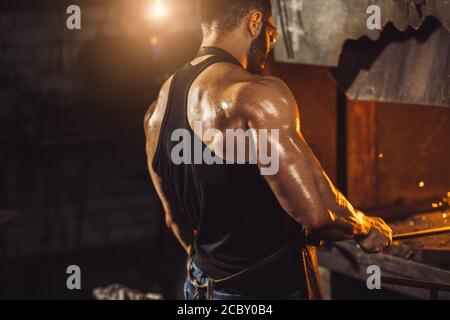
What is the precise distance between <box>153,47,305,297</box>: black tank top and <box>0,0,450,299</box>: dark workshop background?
5.33 meters

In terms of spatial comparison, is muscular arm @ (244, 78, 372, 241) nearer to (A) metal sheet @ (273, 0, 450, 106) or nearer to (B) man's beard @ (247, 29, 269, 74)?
(B) man's beard @ (247, 29, 269, 74)

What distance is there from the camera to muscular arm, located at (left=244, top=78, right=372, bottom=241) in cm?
327

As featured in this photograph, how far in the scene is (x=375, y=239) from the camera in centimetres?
363

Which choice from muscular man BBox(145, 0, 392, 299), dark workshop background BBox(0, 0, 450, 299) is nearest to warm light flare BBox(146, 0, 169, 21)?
dark workshop background BBox(0, 0, 450, 299)

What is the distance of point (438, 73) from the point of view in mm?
3789

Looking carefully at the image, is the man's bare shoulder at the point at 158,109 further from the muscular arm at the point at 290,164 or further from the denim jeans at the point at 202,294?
the denim jeans at the point at 202,294

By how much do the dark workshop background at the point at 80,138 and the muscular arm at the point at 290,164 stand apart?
5.81 metres

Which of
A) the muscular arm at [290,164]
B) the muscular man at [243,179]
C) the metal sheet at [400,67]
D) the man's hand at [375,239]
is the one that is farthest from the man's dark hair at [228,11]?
the man's hand at [375,239]

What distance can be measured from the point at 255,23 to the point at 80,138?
6657 mm

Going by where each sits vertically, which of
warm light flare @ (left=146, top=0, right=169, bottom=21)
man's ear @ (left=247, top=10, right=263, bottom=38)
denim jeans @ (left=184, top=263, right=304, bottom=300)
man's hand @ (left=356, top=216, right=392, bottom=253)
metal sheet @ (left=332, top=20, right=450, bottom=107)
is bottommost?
denim jeans @ (left=184, top=263, right=304, bottom=300)

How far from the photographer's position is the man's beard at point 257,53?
3.82 metres
